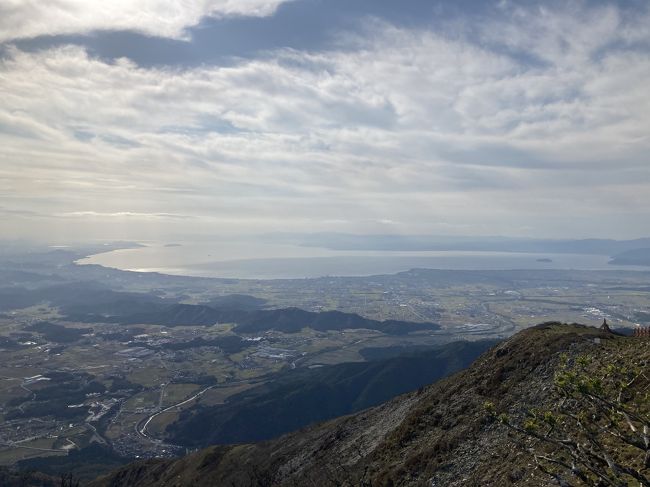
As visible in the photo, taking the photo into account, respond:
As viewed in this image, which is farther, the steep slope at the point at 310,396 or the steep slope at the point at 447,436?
the steep slope at the point at 310,396

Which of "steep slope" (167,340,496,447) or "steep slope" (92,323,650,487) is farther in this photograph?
"steep slope" (167,340,496,447)

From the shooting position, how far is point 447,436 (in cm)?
3466

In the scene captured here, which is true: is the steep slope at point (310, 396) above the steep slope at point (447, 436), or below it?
below

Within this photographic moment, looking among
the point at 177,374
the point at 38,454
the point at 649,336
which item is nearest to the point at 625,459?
the point at 649,336

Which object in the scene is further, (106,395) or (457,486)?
(106,395)

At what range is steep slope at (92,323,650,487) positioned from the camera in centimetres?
2981

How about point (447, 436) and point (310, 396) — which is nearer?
point (447, 436)

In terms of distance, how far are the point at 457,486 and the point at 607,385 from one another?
11.0m

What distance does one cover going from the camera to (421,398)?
49.6 metres

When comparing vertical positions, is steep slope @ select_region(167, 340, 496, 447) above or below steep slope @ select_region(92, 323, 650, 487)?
below

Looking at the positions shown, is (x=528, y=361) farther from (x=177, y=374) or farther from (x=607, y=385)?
(x=177, y=374)

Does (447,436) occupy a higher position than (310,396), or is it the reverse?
→ (447,436)

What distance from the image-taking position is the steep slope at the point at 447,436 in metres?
29.8

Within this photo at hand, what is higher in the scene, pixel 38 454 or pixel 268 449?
pixel 268 449
